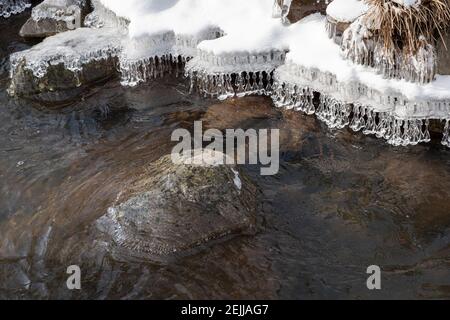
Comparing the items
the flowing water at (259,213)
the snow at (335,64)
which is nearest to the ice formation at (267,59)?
the snow at (335,64)

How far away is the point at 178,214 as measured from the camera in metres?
6.25

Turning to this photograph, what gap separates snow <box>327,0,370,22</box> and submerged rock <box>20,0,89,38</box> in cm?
518

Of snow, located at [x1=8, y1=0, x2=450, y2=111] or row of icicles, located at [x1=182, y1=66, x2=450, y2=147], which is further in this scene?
snow, located at [x1=8, y1=0, x2=450, y2=111]

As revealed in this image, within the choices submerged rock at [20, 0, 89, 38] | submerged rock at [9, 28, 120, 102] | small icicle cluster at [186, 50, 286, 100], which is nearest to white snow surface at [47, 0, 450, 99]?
small icicle cluster at [186, 50, 286, 100]

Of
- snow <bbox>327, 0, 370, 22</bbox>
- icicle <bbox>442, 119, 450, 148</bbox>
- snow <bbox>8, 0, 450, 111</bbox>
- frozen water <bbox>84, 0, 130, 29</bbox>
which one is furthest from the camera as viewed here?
frozen water <bbox>84, 0, 130, 29</bbox>

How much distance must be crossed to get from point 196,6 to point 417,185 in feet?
15.8

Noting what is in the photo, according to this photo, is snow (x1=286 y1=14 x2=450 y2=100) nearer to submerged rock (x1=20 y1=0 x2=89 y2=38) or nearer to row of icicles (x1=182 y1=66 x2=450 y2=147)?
row of icicles (x1=182 y1=66 x2=450 y2=147)

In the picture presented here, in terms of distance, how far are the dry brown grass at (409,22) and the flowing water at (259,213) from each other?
51.0 inches

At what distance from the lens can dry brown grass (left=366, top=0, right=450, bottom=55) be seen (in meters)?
7.26

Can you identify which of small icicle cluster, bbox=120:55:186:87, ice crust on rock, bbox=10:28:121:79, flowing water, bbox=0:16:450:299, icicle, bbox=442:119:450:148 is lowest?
flowing water, bbox=0:16:450:299

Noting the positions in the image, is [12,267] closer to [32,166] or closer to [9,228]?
[9,228]

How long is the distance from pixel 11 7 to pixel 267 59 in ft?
22.7

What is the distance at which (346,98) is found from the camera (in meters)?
7.80
